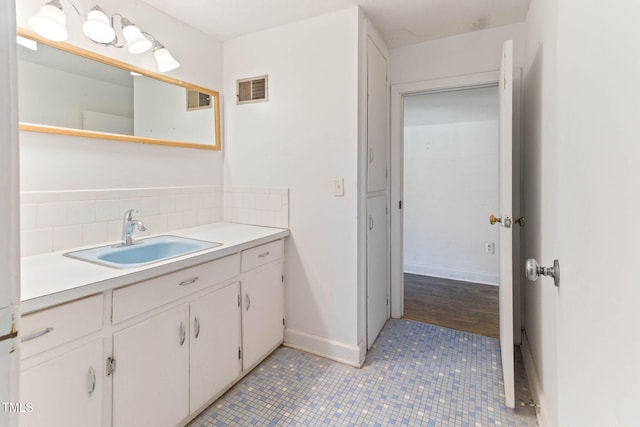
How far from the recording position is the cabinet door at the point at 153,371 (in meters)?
1.23

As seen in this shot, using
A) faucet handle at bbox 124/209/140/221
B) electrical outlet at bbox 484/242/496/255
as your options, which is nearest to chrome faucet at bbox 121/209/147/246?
faucet handle at bbox 124/209/140/221

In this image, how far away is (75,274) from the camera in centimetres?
118

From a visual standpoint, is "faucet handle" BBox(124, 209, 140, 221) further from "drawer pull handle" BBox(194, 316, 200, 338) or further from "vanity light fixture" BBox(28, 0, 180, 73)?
"vanity light fixture" BBox(28, 0, 180, 73)

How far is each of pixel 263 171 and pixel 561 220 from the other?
5.98ft

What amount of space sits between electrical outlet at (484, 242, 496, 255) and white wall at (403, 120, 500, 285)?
0.03m

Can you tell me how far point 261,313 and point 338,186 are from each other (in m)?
0.94

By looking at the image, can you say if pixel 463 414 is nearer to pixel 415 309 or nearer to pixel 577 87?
pixel 415 309

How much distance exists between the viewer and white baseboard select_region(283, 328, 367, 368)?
2.02 m

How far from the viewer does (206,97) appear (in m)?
2.31

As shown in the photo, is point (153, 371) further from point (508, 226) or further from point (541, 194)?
point (541, 194)

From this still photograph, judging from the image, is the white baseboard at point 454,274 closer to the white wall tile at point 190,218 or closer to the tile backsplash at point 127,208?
the tile backsplash at point 127,208

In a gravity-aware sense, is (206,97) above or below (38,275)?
above

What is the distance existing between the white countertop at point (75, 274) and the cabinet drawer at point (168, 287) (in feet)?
0.14

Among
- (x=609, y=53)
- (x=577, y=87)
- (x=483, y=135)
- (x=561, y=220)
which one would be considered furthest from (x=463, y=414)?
(x=483, y=135)
